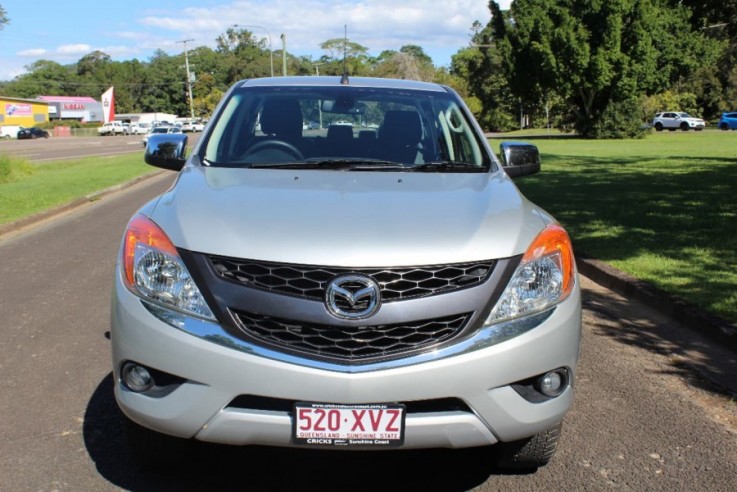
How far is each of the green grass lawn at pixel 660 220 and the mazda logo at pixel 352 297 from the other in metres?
3.86

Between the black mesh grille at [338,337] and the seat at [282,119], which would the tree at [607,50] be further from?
the black mesh grille at [338,337]

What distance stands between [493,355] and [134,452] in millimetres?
1660

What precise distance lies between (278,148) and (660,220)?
7312 mm

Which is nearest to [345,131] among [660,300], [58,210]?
[660,300]

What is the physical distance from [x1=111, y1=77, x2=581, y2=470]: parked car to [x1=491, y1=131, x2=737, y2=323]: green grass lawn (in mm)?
3311

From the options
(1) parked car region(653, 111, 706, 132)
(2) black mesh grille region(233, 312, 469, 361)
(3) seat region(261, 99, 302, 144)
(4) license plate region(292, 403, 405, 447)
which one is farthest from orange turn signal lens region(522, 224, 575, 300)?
(1) parked car region(653, 111, 706, 132)

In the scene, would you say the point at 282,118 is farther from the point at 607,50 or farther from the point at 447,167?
the point at 607,50

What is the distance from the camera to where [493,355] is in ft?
8.94

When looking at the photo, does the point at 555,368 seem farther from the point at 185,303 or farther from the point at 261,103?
the point at 261,103

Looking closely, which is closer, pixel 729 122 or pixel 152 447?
pixel 152 447

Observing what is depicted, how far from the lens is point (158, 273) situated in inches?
113

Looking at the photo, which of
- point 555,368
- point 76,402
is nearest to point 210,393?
point 555,368

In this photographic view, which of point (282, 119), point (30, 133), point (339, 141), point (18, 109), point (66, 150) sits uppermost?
point (282, 119)

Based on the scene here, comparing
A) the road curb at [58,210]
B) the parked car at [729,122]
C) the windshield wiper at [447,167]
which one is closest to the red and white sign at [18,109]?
the parked car at [729,122]
